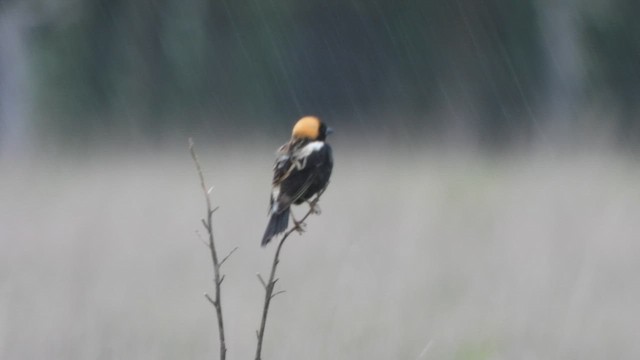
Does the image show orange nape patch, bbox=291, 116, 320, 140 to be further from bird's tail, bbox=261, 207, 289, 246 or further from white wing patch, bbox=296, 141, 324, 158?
bird's tail, bbox=261, 207, 289, 246

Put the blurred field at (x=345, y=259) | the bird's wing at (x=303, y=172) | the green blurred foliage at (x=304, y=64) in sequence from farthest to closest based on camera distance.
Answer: the green blurred foliage at (x=304, y=64), the blurred field at (x=345, y=259), the bird's wing at (x=303, y=172)

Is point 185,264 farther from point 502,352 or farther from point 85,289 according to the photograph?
point 502,352

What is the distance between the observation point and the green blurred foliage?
3.77 m

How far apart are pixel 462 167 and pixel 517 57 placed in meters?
0.35

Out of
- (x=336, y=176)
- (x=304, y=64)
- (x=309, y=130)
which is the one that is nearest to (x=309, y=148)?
(x=309, y=130)

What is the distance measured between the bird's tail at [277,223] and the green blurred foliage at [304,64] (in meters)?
1.51

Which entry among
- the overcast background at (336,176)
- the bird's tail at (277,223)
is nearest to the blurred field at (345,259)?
the overcast background at (336,176)

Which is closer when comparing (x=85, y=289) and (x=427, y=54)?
(x=85, y=289)

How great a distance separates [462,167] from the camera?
3.74 meters

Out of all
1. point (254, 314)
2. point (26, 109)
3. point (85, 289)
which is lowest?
point (254, 314)

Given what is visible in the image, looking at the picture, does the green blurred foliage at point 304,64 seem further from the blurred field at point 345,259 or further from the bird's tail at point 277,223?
the bird's tail at point 277,223

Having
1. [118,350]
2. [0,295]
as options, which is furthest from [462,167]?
[0,295]

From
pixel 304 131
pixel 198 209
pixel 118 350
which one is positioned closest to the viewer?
pixel 304 131

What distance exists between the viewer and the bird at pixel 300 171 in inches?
84.7
